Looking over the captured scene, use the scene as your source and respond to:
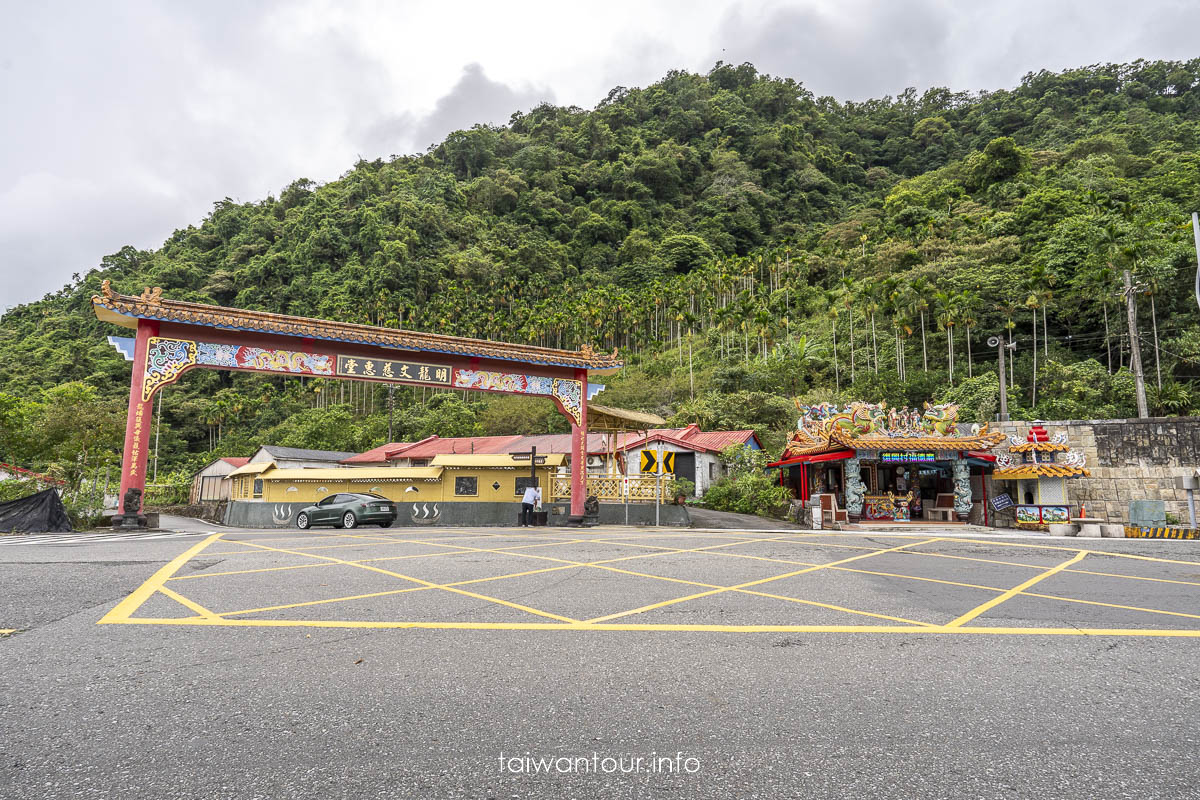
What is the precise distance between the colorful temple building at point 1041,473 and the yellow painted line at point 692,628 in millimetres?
18934

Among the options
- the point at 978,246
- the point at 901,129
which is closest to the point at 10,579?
the point at 978,246

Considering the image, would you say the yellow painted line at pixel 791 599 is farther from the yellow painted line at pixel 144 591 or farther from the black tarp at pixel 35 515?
the black tarp at pixel 35 515

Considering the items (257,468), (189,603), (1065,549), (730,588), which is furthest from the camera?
Result: (257,468)

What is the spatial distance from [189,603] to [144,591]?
3.41 ft

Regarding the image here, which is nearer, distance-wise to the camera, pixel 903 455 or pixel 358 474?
pixel 903 455

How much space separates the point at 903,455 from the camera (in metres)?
21.6

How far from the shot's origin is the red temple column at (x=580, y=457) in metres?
20.5

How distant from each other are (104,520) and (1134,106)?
10434 cm

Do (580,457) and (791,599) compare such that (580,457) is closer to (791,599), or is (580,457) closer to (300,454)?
(791,599)

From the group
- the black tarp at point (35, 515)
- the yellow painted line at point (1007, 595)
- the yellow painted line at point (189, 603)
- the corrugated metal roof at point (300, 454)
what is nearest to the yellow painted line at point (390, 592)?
the yellow painted line at point (189, 603)

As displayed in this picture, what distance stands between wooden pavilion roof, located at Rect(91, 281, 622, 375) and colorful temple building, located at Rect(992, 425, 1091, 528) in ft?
47.9

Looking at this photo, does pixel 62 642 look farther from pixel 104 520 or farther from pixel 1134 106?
pixel 1134 106

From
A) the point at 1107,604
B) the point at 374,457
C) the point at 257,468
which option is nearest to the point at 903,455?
the point at 1107,604

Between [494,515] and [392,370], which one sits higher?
[392,370]
